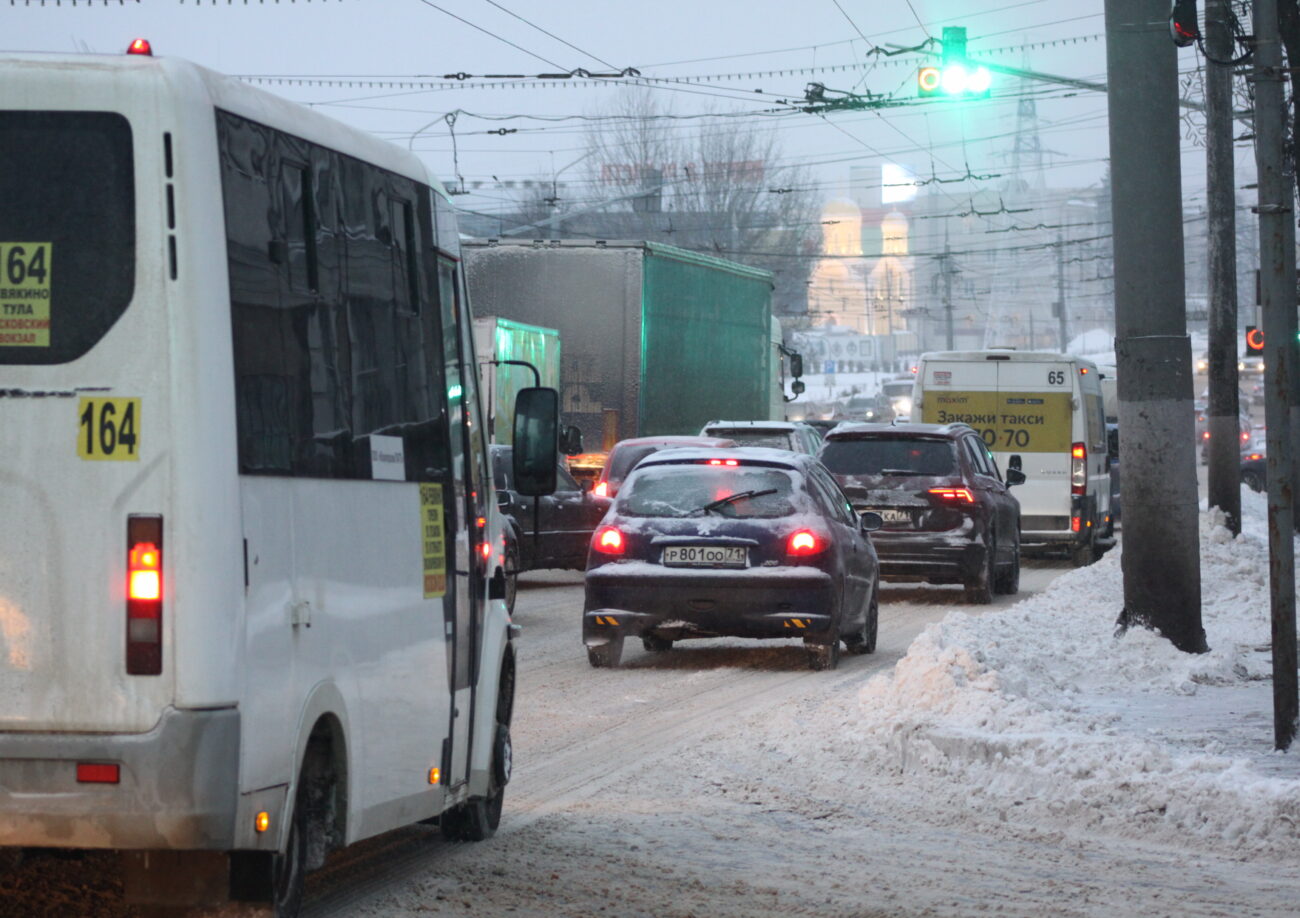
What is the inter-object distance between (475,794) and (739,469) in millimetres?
7300

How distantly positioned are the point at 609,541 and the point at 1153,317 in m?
4.10

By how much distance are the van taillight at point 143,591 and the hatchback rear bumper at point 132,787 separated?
14 cm

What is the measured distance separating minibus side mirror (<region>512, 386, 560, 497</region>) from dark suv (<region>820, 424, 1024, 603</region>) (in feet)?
42.6

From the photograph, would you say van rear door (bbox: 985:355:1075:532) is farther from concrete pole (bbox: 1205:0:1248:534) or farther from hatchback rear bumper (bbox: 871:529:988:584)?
hatchback rear bumper (bbox: 871:529:988:584)

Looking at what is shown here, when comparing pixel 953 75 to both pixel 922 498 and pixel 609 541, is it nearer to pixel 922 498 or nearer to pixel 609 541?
pixel 922 498

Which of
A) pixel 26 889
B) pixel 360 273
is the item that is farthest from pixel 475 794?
pixel 360 273

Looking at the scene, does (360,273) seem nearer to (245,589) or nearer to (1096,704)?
(245,589)

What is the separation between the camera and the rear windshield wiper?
14.5 metres

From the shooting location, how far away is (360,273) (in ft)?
20.5

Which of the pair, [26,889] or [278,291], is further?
[26,889]

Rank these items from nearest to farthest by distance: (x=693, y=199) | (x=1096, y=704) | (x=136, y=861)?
(x=136, y=861) < (x=1096, y=704) < (x=693, y=199)

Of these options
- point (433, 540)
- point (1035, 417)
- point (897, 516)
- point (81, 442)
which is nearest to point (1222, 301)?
point (1035, 417)

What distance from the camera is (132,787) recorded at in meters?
5.04

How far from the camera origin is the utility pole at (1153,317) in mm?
14508
